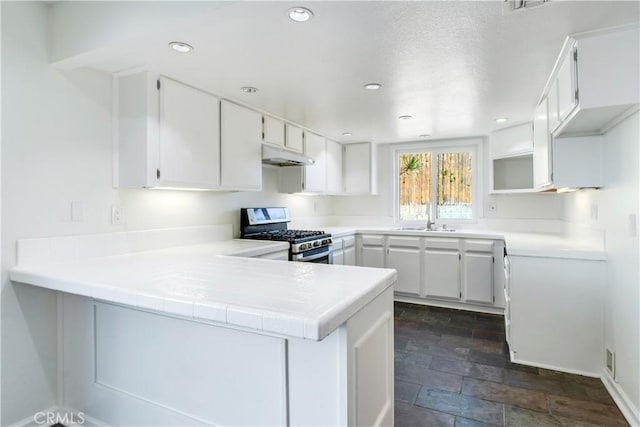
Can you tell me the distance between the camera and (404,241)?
4191mm

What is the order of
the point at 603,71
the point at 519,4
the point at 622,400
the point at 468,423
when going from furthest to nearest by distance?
the point at 622,400
the point at 468,423
the point at 603,71
the point at 519,4

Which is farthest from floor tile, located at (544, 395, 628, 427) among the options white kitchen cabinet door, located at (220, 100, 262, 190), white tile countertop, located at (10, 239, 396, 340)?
white kitchen cabinet door, located at (220, 100, 262, 190)

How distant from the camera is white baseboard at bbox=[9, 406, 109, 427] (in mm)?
1825

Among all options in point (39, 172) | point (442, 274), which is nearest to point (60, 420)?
point (39, 172)

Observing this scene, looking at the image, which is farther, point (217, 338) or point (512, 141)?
point (512, 141)

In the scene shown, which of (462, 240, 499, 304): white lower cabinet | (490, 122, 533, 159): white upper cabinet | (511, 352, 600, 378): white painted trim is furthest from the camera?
(462, 240, 499, 304): white lower cabinet

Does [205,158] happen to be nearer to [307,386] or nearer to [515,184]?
[307,386]

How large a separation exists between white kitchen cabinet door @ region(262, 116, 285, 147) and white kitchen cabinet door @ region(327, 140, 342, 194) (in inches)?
42.5

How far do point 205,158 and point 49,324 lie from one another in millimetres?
1393

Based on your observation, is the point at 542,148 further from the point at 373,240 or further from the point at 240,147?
the point at 240,147

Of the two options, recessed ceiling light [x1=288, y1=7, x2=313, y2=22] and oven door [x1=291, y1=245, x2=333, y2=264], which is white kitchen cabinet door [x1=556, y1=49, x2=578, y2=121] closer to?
recessed ceiling light [x1=288, y1=7, x2=313, y2=22]

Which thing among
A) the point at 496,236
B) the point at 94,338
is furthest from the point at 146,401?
the point at 496,236

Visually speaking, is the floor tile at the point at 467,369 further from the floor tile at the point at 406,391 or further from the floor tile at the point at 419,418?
the floor tile at the point at 419,418

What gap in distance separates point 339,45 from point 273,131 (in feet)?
5.24
